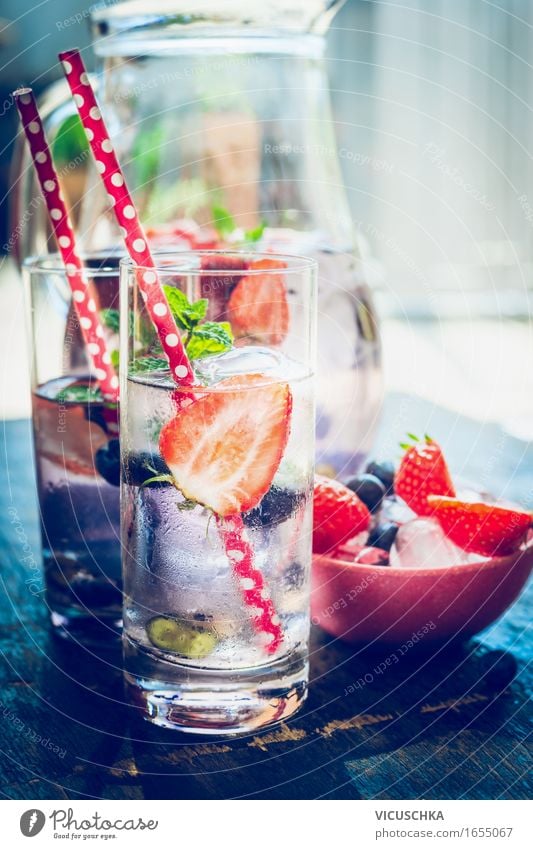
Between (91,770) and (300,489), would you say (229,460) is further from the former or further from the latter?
(91,770)

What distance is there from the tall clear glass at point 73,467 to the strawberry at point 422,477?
0.73 ft

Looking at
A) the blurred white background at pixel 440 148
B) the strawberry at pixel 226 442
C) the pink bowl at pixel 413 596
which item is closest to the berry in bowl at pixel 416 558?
the pink bowl at pixel 413 596

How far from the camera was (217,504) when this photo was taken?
2.13ft

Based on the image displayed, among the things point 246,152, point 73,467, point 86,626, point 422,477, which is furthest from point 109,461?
point 246,152

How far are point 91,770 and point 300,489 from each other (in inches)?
8.6

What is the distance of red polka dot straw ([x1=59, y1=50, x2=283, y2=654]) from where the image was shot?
0.65m

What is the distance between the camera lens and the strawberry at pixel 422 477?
0.80 m

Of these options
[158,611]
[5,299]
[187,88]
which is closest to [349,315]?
[187,88]

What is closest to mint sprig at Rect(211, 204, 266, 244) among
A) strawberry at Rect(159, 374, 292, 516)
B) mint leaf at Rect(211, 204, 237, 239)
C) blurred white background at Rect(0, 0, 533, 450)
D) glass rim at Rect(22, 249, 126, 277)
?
mint leaf at Rect(211, 204, 237, 239)

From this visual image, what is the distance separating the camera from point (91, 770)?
0.62 m

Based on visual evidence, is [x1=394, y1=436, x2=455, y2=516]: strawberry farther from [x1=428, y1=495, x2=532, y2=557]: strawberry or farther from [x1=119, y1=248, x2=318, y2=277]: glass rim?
[x1=119, y1=248, x2=318, y2=277]: glass rim

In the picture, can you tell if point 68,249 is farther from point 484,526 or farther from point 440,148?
point 440,148

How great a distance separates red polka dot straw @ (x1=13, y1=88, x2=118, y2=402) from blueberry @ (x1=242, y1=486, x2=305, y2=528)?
7.1 inches
